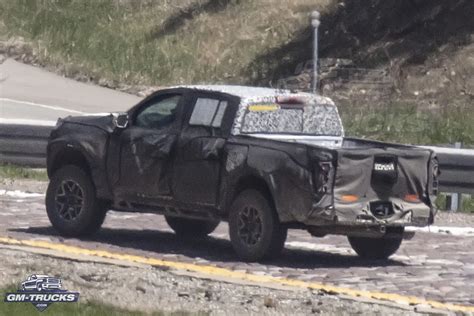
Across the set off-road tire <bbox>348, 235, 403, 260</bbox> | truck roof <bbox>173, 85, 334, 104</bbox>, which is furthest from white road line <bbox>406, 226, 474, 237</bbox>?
truck roof <bbox>173, 85, 334, 104</bbox>

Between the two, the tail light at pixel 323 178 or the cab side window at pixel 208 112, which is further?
the cab side window at pixel 208 112

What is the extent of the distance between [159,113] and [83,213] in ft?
4.50

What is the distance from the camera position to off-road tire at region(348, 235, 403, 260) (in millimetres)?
14883

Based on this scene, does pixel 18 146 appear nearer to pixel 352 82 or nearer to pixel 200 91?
pixel 200 91

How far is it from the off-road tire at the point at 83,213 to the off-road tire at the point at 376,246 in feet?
9.13

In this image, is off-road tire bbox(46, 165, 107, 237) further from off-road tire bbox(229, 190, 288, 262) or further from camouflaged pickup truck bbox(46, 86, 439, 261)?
off-road tire bbox(229, 190, 288, 262)

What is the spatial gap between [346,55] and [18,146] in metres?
16.2

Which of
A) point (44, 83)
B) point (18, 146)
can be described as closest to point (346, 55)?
point (44, 83)

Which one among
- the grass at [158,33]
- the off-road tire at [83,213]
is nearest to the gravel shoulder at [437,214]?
the off-road tire at [83,213]

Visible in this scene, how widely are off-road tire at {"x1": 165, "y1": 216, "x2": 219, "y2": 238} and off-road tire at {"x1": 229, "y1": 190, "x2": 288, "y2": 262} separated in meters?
2.08

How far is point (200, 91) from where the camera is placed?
1512 centimetres

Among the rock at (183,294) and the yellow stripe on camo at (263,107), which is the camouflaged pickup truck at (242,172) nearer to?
the yellow stripe on camo at (263,107)

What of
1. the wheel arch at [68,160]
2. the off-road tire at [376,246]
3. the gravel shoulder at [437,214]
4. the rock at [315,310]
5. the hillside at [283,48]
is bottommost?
the rock at [315,310]

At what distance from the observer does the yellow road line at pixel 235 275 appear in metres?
11.7
